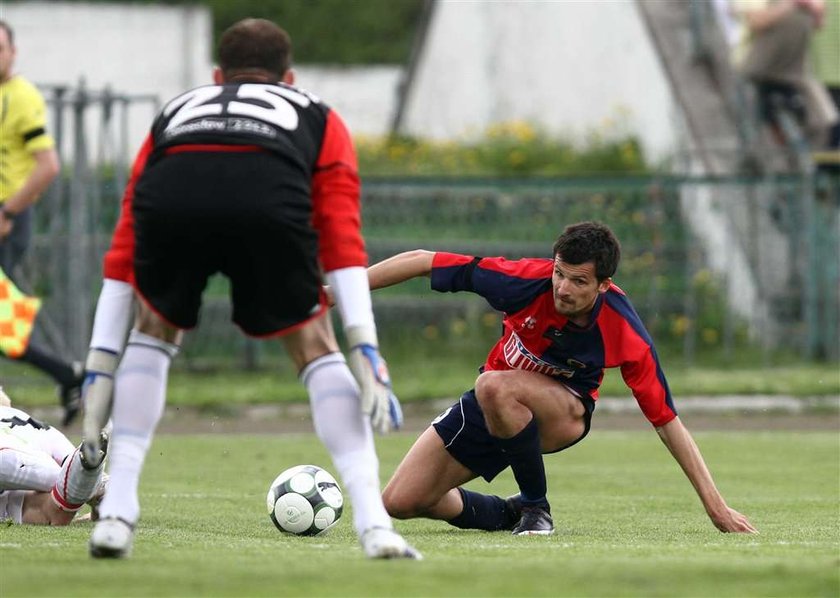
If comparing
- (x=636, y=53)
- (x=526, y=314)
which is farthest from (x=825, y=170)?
(x=526, y=314)

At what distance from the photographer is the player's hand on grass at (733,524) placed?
7.80 m

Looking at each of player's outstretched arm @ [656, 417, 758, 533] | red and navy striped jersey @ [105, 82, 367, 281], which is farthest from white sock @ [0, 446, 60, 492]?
player's outstretched arm @ [656, 417, 758, 533]

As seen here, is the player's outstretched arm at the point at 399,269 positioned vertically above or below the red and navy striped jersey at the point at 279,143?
below

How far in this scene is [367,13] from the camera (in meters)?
47.2

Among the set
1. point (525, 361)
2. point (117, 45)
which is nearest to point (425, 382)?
point (525, 361)

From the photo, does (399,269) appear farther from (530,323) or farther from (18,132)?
(18,132)

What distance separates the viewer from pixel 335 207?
6199 millimetres

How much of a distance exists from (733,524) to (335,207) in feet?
8.82

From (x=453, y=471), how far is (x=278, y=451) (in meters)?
4.72

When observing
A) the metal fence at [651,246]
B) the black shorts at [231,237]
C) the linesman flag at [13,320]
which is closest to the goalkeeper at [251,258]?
the black shorts at [231,237]

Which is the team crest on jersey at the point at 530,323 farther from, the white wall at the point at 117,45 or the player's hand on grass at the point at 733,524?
the white wall at the point at 117,45

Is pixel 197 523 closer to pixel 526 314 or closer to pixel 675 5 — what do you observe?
pixel 526 314

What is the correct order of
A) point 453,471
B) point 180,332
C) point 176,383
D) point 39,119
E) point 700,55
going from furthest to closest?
point 700,55, point 176,383, point 39,119, point 453,471, point 180,332

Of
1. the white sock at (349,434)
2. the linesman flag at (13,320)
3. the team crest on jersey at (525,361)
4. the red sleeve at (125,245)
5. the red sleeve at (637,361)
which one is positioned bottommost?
the linesman flag at (13,320)
